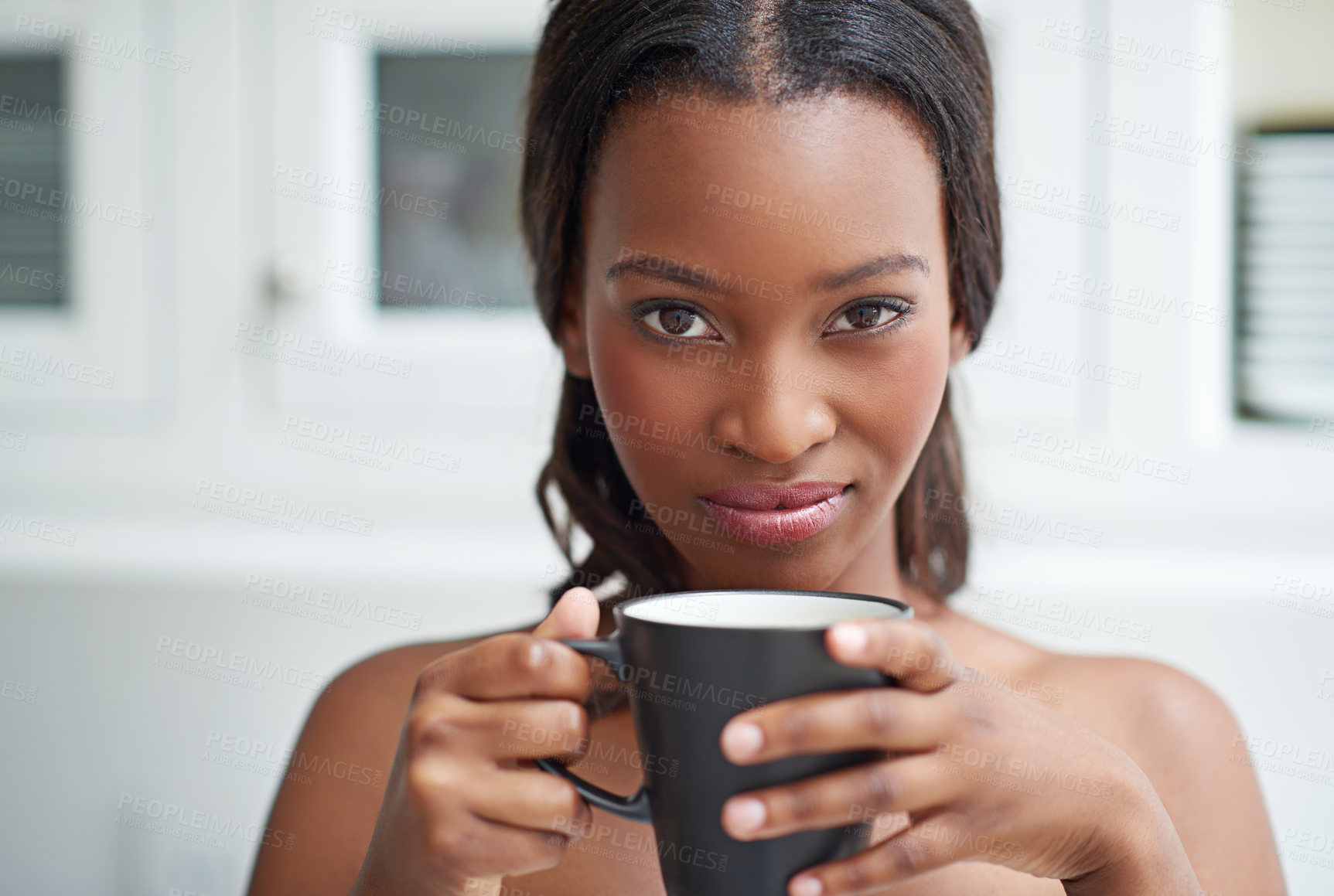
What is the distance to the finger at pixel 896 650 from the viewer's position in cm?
43

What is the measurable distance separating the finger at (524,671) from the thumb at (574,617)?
0.02 m

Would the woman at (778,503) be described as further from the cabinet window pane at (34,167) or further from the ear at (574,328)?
the cabinet window pane at (34,167)

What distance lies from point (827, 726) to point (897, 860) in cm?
9

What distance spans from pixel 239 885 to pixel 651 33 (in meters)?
1.41

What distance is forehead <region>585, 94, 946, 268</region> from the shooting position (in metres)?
0.64

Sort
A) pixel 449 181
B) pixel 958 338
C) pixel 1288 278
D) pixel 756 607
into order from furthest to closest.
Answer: pixel 449 181 < pixel 1288 278 < pixel 958 338 < pixel 756 607

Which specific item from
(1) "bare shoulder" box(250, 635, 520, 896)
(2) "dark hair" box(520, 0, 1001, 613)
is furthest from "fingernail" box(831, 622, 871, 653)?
(1) "bare shoulder" box(250, 635, 520, 896)

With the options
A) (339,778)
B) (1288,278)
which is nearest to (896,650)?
(339,778)

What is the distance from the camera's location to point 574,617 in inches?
20.7

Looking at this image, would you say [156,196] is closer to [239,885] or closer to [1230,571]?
[239,885]

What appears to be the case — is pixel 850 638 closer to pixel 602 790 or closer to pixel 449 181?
pixel 602 790

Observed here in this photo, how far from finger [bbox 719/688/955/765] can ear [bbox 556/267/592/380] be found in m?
0.43

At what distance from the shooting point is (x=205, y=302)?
65.4 inches

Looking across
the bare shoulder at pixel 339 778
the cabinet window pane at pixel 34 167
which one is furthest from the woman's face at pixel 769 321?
the cabinet window pane at pixel 34 167
